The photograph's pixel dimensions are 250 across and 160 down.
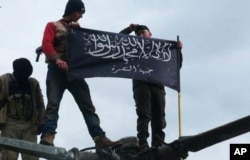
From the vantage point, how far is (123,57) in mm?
13328

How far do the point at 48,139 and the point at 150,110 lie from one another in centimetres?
174

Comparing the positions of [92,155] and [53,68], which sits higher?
[53,68]

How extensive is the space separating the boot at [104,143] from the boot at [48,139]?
0.54 m

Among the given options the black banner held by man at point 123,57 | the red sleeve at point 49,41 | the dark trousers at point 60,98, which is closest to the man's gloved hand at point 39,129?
the dark trousers at point 60,98

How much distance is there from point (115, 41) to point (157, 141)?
1671 millimetres

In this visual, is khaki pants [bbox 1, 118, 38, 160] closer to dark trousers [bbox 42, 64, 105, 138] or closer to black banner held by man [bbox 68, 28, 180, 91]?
dark trousers [bbox 42, 64, 105, 138]

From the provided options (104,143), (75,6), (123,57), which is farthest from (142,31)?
(104,143)

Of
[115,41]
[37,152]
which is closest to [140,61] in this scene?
[115,41]

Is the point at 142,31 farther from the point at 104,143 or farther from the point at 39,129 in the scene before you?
the point at 104,143

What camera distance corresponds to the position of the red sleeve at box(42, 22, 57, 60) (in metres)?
11.8

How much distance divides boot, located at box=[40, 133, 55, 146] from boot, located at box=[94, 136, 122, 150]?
541mm

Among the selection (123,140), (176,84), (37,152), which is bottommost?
(37,152)

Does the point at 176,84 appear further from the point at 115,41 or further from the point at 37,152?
the point at 37,152

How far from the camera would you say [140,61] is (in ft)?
44.3
